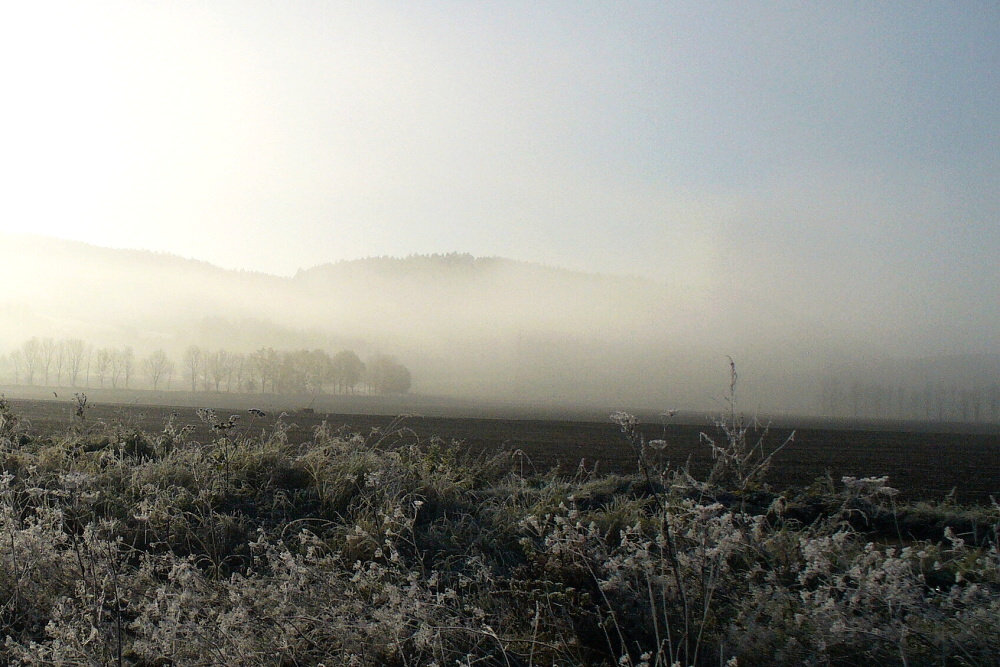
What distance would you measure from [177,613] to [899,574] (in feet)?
16.1

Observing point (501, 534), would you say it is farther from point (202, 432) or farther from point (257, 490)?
point (202, 432)

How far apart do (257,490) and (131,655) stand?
524 cm

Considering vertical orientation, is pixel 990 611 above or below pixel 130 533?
above

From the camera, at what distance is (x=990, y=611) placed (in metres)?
4.00

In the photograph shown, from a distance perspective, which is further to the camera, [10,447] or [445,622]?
[10,447]

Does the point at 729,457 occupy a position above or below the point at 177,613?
above

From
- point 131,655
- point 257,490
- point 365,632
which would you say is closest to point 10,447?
point 257,490

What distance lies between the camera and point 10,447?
13352mm

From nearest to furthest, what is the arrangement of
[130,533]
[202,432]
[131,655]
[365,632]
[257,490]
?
1. [365,632]
2. [131,655]
3. [130,533]
4. [257,490]
5. [202,432]

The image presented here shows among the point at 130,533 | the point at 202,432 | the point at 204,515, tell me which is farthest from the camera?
the point at 202,432

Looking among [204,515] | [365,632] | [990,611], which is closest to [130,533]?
[204,515]

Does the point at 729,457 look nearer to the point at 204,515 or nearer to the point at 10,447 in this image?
the point at 204,515

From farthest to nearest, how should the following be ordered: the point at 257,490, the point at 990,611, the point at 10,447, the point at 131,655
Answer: the point at 10,447, the point at 257,490, the point at 131,655, the point at 990,611

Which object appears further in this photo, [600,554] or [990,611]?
[600,554]
